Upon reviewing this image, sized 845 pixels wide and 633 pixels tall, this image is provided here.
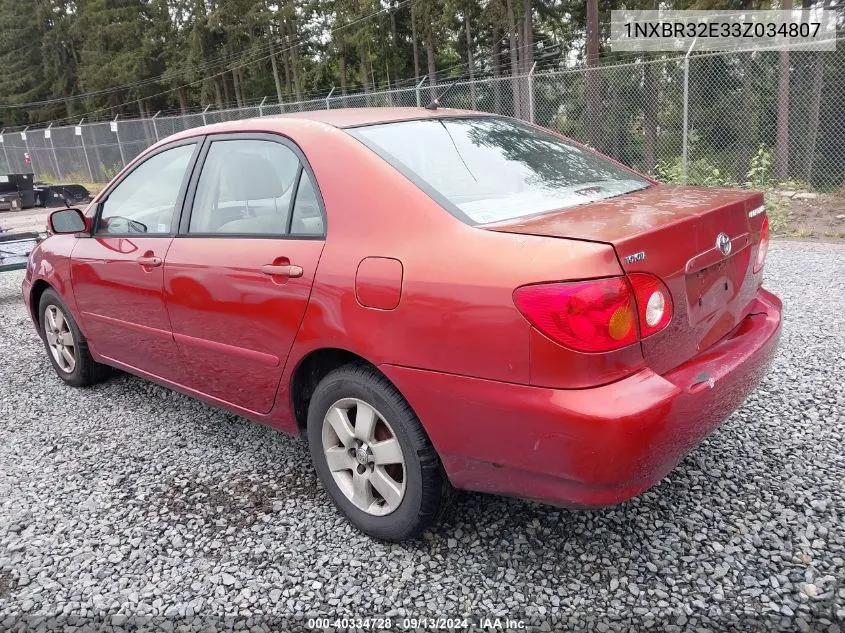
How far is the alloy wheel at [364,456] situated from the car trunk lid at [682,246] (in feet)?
2.85

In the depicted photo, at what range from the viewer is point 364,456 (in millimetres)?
2506

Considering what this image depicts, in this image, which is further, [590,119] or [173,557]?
[590,119]

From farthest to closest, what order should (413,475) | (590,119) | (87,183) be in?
1. (87,183)
2. (590,119)
3. (413,475)

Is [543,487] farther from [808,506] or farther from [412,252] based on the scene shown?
[808,506]

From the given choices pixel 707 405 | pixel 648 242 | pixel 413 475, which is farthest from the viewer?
pixel 413 475

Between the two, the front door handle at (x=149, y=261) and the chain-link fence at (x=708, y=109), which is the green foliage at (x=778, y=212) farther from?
the front door handle at (x=149, y=261)

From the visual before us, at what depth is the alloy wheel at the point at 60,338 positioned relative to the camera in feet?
14.4

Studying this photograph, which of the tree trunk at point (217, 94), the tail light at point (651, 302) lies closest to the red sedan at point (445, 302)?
the tail light at point (651, 302)

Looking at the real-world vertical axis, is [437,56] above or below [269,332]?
above

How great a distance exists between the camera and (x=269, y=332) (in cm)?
270

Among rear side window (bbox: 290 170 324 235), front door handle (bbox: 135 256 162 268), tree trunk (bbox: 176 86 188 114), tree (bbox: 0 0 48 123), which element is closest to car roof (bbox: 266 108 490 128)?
rear side window (bbox: 290 170 324 235)

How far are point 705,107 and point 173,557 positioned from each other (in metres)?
14.8

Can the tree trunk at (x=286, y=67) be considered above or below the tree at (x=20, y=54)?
below

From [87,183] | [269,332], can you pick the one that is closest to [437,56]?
[87,183]
